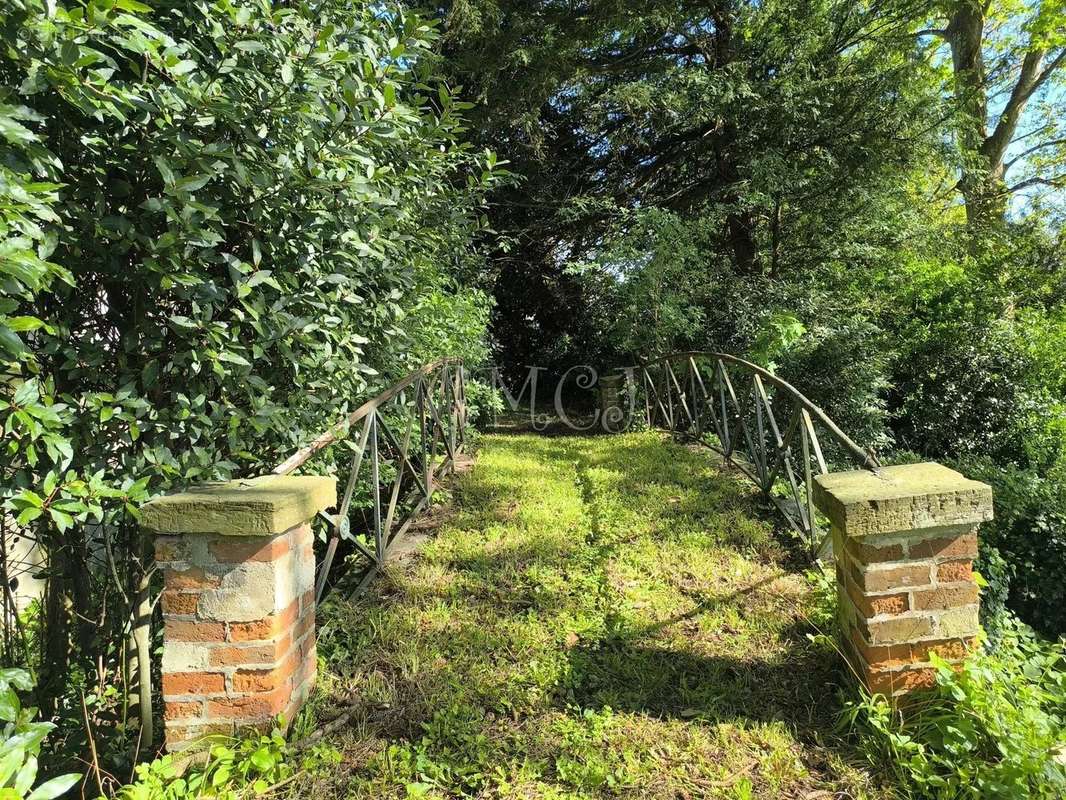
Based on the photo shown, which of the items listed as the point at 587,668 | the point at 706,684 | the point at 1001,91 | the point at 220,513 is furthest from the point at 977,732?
the point at 1001,91

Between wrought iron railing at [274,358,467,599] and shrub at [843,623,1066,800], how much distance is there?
2186 mm

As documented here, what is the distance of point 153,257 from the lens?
1.71 m

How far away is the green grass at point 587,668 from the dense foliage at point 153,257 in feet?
2.93

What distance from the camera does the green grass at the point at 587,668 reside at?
1.86 m

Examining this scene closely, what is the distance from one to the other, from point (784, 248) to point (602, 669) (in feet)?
29.1

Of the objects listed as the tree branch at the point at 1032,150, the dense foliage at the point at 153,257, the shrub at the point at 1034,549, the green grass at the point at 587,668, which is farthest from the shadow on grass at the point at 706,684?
the tree branch at the point at 1032,150

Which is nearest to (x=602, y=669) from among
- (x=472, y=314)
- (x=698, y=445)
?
(x=698, y=445)

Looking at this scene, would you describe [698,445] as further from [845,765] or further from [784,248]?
[784,248]

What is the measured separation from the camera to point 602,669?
2.38 meters

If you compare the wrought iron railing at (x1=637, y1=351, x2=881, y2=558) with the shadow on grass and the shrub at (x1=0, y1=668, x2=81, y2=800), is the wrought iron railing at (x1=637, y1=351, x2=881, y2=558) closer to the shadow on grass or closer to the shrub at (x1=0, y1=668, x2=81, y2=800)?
the shadow on grass

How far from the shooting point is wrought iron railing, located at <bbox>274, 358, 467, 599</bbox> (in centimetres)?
271

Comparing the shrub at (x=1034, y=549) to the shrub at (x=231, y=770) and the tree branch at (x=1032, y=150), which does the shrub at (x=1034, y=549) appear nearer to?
the shrub at (x=231, y=770)

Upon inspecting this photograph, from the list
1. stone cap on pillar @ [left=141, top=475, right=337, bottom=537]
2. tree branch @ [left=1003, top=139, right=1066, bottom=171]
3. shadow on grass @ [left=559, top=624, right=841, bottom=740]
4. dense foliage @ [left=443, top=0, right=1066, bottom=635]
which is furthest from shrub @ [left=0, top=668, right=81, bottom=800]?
tree branch @ [left=1003, top=139, right=1066, bottom=171]

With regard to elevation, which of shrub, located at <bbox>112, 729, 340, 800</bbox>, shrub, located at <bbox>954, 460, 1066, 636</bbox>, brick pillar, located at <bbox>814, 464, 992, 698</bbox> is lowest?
shrub, located at <bbox>954, 460, 1066, 636</bbox>
